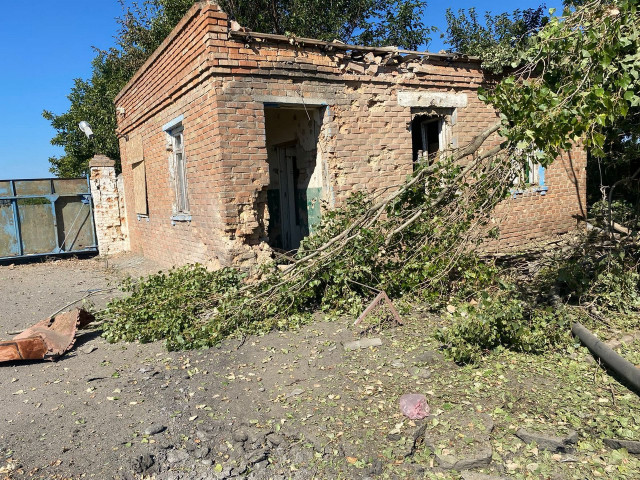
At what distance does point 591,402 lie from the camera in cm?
327

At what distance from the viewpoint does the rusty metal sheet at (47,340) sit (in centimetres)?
450

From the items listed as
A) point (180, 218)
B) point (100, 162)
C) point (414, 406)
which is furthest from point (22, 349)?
point (100, 162)

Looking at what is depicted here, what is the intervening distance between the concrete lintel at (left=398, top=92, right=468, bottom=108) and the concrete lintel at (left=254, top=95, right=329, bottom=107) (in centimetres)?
141

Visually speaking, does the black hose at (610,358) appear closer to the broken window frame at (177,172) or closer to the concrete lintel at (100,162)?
the broken window frame at (177,172)

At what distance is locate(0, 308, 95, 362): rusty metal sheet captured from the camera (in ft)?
14.8

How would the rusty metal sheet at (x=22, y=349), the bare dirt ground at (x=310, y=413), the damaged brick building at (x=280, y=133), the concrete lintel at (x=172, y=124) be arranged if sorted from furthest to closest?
the concrete lintel at (x=172, y=124) → the damaged brick building at (x=280, y=133) → the rusty metal sheet at (x=22, y=349) → the bare dirt ground at (x=310, y=413)

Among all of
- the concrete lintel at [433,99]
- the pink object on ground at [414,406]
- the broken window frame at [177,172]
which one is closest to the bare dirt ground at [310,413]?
the pink object on ground at [414,406]

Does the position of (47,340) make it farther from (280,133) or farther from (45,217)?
(45,217)

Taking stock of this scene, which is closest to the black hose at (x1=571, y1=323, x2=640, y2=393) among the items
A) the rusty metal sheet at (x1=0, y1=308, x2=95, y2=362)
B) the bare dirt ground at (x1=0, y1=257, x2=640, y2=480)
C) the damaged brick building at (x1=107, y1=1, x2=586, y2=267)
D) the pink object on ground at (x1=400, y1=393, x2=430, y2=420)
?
the bare dirt ground at (x1=0, y1=257, x2=640, y2=480)

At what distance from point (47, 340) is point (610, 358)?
196 inches

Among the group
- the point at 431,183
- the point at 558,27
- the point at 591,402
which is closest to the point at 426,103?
the point at 431,183

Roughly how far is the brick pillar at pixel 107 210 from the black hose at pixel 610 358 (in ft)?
35.5

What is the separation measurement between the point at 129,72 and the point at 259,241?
38.4ft

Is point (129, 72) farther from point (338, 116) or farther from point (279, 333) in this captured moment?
point (279, 333)
